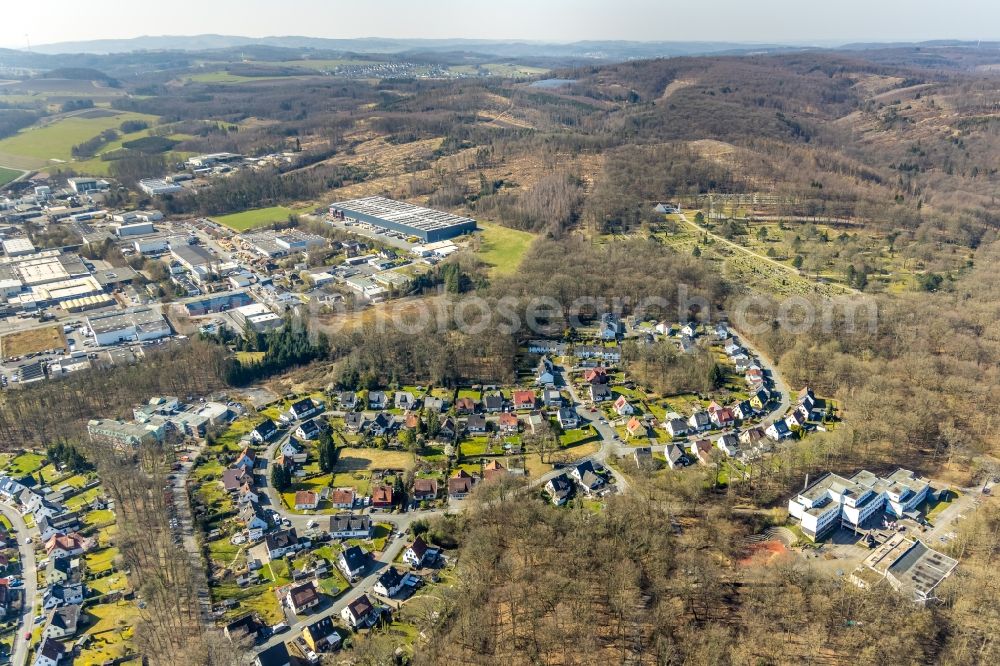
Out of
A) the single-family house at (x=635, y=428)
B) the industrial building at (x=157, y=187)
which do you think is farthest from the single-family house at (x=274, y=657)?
the industrial building at (x=157, y=187)

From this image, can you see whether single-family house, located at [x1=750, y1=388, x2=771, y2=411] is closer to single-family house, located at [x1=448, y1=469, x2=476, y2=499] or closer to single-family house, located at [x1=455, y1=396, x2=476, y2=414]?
single-family house, located at [x1=455, y1=396, x2=476, y2=414]

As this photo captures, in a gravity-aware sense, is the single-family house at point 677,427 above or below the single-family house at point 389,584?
above

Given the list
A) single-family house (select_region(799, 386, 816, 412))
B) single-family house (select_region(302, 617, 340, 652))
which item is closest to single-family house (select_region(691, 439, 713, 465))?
single-family house (select_region(799, 386, 816, 412))

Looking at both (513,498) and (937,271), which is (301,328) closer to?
(513,498)

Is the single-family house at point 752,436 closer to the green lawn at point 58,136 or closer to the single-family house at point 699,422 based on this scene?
the single-family house at point 699,422

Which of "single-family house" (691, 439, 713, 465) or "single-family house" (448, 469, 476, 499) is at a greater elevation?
"single-family house" (691, 439, 713, 465)

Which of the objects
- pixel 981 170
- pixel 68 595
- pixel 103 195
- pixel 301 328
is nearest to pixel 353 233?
pixel 301 328

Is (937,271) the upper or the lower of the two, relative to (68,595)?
upper
